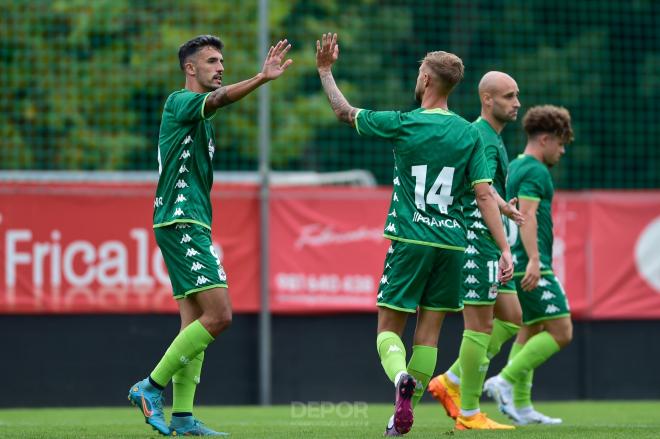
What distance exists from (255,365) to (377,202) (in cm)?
201

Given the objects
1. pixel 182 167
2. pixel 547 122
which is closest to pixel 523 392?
pixel 547 122

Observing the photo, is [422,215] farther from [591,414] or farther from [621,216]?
[621,216]

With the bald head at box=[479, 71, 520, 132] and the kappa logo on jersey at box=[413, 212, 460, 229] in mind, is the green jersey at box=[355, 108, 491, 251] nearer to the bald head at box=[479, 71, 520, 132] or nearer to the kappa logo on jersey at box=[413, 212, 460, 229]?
the kappa logo on jersey at box=[413, 212, 460, 229]

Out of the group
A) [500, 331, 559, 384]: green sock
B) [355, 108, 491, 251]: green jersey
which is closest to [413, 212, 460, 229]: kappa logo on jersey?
[355, 108, 491, 251]: green jersey

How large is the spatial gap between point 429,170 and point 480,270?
4.26ft

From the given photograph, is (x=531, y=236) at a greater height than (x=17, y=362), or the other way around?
(x=531, y=236)

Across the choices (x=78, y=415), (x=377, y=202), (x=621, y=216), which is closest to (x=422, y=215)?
(x=78, y=415)

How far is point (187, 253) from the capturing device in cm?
757

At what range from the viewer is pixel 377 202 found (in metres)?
12.8

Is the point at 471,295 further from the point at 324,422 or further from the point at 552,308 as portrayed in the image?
the point at 324,422

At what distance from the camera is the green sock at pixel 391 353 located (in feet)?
22.7

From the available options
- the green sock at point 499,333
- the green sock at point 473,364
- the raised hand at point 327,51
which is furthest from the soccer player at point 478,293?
the raised hand at point 327,51

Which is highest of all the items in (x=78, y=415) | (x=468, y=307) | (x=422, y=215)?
(x=422, y=215)

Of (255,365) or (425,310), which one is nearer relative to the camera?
(425,310)
